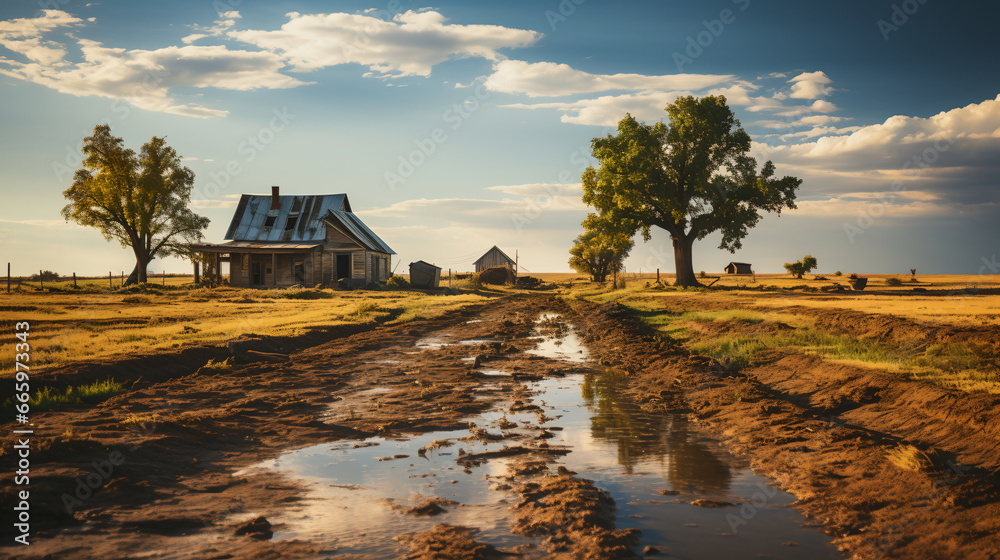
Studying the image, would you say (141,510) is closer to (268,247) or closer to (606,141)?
(606,141)

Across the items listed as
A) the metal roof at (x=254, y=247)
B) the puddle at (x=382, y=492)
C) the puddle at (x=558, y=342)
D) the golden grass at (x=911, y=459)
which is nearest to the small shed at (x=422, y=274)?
the metal roof at (x=254, y=247)

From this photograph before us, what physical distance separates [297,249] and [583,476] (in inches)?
1806

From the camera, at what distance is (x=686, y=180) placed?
1769 inches

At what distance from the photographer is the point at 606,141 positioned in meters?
46.2

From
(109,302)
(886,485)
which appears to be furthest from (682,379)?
(109,302)

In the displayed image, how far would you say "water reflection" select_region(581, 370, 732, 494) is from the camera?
6.78 metres

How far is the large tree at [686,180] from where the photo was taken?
4334cm

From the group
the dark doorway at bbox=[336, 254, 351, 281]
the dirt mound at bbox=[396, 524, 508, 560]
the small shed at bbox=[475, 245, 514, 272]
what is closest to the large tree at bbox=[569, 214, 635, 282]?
the small shed at bbox=[475, 245, 514, 272]

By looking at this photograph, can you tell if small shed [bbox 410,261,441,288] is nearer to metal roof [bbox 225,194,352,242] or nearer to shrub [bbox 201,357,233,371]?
metal roof [bbox 225,194,352,242]

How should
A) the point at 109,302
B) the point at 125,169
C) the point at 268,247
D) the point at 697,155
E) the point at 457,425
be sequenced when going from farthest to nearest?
the point at 125,169, the point at 268,247, the point at 697,155, the point at 109,302, the point at 457,425

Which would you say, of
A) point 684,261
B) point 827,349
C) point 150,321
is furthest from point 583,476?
point 684,261

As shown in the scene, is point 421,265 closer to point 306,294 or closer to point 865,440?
point 306,294

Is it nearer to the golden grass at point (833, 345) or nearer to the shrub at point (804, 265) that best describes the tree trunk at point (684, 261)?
the golden grass at point (833, 345)

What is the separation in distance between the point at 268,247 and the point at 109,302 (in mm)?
17340
